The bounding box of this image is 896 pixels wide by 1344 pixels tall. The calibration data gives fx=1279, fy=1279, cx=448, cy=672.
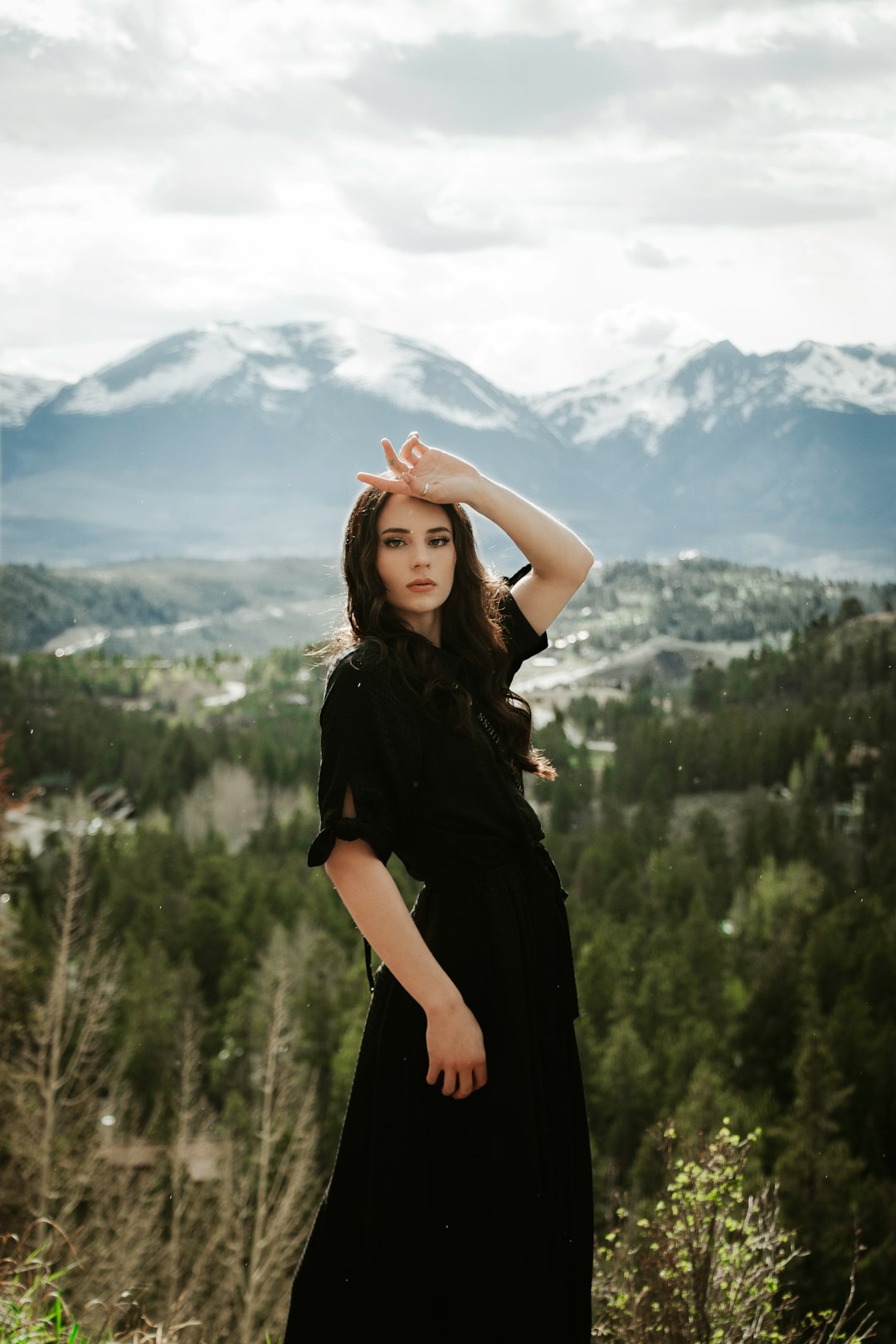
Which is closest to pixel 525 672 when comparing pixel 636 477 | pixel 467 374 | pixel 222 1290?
pixel 222 1290

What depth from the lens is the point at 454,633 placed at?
2109 mm

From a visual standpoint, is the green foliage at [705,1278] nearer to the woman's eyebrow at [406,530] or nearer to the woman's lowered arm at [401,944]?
the woman's lowered arm at [401,944]

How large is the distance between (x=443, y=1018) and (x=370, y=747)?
40cm

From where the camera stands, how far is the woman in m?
1.87

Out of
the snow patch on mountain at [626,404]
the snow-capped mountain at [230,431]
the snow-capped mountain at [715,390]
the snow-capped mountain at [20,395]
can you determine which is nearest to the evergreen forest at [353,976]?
the snow-capped mountain at [715,390]

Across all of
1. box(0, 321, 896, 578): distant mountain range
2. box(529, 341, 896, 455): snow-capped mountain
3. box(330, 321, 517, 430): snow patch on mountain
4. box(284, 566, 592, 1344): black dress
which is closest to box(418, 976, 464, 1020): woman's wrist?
box(284, 566, 592, 1344): black dress

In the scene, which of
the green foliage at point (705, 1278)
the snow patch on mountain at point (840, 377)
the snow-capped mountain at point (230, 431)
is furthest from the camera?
the snow-capped mountain at point (230, 431)

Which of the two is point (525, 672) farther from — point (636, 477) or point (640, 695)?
point (636, 477)

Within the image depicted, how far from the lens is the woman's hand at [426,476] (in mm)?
1985

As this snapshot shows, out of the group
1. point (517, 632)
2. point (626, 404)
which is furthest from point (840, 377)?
point (626, 404)

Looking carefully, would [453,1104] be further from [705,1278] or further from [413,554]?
[705,1278]

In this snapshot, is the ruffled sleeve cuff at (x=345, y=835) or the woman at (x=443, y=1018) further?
the woman at (x=443, y=1018)

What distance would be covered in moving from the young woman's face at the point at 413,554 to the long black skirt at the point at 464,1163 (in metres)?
0.44

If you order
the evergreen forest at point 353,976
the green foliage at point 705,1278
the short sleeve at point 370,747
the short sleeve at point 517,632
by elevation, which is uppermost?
the short sleeve at point 517,632
